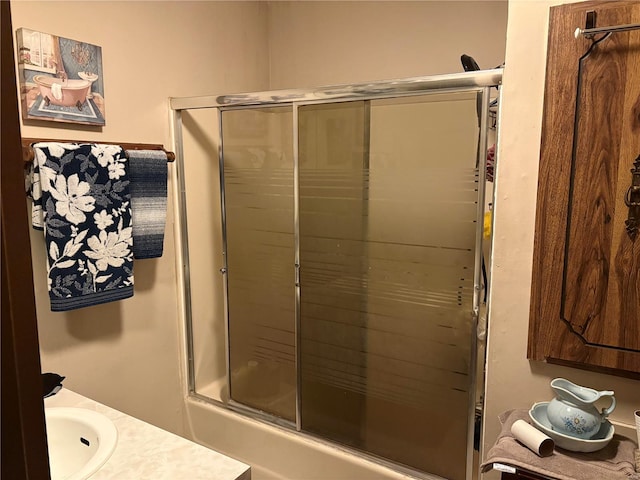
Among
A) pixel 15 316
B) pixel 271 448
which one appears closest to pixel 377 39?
pixel 271 448

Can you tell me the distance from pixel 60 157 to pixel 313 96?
37.4 inches

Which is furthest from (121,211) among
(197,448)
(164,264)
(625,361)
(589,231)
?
(625,361)

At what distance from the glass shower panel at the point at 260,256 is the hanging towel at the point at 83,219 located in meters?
0.56

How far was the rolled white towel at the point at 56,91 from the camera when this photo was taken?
5.61 feet

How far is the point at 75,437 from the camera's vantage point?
1433 mm

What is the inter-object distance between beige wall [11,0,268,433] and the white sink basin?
1.41 ft

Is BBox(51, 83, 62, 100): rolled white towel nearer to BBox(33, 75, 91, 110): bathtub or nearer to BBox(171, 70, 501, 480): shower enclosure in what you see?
BBox(33, 75, 91, 110): bathtub

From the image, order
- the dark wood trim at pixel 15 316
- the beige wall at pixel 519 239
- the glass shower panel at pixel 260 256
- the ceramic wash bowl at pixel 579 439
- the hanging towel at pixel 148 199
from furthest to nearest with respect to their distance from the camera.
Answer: the glass shower panel at pixel 260 256
the hanging towel at pixel 148 199
the beige wall at pixel 519 239
the ceramic wash bowl at pixel 579 439
the dark wood trim at pixel 15 316

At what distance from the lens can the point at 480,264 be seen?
167 cm

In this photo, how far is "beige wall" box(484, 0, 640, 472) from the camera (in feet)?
4.38

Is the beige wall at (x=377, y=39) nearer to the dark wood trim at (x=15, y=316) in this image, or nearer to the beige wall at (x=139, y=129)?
the beige wall at (x=139, y=129)

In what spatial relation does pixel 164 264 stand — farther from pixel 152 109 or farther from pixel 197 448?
pixel 197 448

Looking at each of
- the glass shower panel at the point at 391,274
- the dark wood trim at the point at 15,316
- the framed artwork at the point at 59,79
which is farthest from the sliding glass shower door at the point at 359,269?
the dark wood trim at the point at 15,316

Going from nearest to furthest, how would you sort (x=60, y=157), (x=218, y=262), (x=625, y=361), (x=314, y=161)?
(x=625, y=361)
(x=60, y=157)
(x=314, y=161)
(x=218, y=262)
